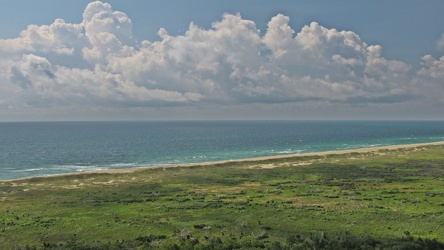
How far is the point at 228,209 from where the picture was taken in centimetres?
6094

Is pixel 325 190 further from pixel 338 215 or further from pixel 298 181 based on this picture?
pixel 338 215

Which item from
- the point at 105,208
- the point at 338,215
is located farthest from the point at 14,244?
the point at 338,215

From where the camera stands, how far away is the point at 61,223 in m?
53.5

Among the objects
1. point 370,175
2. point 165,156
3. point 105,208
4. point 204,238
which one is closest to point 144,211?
point 105,208

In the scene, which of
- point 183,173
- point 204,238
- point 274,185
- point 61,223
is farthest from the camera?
point 183,173

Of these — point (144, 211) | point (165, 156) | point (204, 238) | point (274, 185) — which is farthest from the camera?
point (165, 156)

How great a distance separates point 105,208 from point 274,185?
3911cm

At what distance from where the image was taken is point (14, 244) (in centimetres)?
4478

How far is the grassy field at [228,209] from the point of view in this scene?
43681 mm

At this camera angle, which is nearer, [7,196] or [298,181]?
[7,196]

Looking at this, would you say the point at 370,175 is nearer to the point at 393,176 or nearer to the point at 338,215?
the point at 393,176

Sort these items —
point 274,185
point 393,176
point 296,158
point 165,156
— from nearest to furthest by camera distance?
point 274,185 → point 393,176 → point 296,158 → point 165,156

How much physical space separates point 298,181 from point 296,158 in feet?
151

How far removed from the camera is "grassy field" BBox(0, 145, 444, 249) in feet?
143
